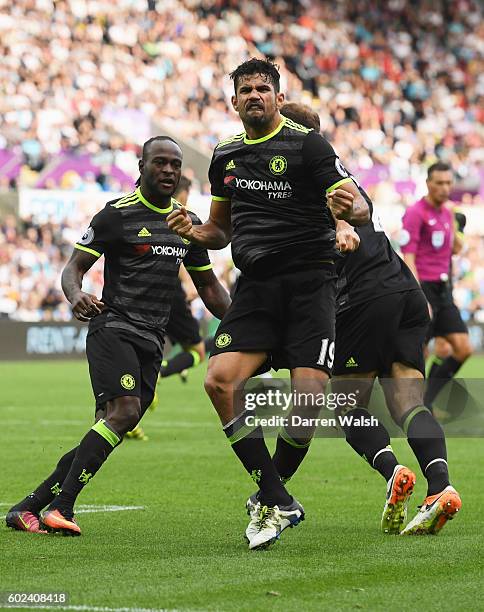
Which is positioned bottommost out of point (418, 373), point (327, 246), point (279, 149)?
point (418, 373)

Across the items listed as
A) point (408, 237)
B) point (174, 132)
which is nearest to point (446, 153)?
point (174, 132)

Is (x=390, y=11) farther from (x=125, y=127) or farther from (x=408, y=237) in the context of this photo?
(x=408, y=237)

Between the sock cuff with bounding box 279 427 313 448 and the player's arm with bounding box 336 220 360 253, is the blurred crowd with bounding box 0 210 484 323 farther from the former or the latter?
the player's arm with bounding box 336 220 360 253

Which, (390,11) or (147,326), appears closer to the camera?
(147,326)

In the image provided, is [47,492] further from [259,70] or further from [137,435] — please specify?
[137,435]

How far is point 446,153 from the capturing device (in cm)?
3556

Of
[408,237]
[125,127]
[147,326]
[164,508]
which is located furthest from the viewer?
[125,127]

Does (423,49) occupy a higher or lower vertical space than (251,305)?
higher

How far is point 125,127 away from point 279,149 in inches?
872

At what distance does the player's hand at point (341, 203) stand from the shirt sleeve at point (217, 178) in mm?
849

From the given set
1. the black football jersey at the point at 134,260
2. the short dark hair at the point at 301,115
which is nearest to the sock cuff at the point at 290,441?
the black football jersey at the point at 134,260

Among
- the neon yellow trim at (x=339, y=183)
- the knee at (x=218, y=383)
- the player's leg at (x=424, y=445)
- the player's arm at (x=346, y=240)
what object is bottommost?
the player's leg at (x=424, y=445)

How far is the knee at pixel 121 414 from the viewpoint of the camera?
7113 millimetres

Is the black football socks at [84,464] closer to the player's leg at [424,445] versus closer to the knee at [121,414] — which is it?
the knee at [121,414]
